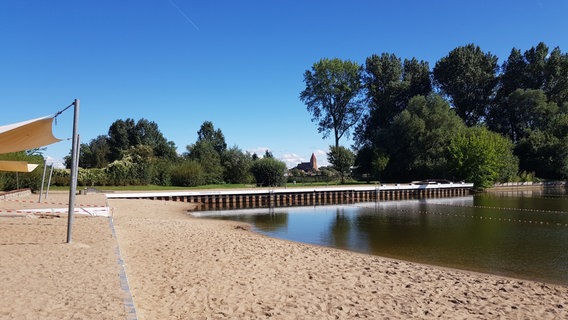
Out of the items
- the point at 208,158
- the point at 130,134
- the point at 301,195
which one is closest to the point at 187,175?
the point at 208,158

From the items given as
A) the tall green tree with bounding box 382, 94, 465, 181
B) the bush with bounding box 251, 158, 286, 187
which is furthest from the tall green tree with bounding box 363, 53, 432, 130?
the bush with bounding box 251, 158, 286, 187

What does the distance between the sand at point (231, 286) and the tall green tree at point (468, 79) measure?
187 ft

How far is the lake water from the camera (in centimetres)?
1198

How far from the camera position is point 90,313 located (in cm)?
487

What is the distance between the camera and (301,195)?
38.0m

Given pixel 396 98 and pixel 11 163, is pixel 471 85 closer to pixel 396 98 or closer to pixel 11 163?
pixel 396 98

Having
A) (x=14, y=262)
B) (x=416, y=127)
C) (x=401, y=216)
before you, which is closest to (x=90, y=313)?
(x=14, y=262)

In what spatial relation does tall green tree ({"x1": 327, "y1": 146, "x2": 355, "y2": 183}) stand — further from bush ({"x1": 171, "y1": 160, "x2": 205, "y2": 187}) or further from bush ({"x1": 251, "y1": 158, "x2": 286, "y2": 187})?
bush ({"x1": 171, "y1": 160, "x2": 205, "y2": 187})

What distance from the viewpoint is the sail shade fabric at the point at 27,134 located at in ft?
31.0

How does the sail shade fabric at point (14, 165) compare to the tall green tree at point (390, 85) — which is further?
the tall green tree at point (390, 85)

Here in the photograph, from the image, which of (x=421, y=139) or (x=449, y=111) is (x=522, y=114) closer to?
(x=449, y=111)

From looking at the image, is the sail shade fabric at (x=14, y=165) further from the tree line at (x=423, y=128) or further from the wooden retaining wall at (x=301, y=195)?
the tree line at (x=423, y=128)

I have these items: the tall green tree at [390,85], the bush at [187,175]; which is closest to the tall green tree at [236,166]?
the bush at [187,175]

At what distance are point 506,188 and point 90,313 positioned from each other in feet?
188
